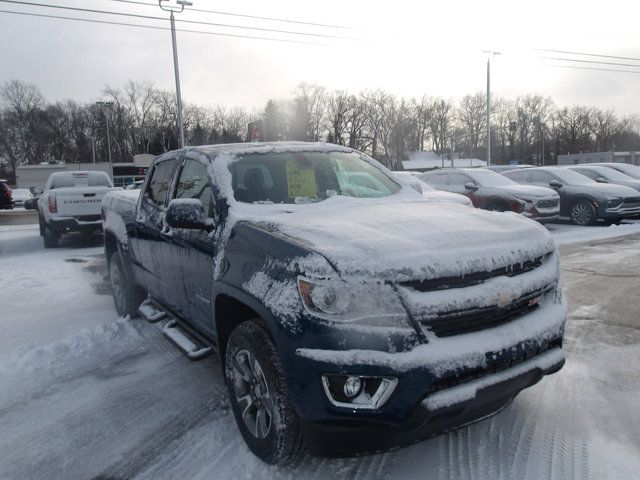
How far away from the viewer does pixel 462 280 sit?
2.42 m

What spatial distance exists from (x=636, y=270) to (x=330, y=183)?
5.52 m

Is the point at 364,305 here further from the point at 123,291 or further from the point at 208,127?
the point at 208,127

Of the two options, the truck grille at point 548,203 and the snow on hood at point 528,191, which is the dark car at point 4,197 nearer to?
the snow on hood at point 528,191

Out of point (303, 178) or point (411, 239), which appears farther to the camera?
point (303, 178)

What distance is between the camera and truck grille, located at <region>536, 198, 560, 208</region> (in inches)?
464

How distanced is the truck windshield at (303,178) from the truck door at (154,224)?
0.96 m

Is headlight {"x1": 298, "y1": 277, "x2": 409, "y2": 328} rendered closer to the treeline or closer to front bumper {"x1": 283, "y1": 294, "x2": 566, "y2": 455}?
front bumper {"x1": 283, "y1": 294, "x2": 566, "y2": 455}

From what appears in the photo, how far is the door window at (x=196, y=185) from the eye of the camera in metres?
3.58

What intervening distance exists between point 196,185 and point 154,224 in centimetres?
77

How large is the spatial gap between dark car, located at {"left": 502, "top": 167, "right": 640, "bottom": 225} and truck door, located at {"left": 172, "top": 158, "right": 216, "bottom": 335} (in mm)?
11663

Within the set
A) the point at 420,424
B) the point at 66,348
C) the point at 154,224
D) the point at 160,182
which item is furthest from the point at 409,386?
the point at 66,348

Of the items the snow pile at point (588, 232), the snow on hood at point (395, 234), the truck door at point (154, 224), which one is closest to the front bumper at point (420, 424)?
the snow on hood at point (395, 234)

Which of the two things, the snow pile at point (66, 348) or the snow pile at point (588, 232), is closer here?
the snow pile at point (66, 348)

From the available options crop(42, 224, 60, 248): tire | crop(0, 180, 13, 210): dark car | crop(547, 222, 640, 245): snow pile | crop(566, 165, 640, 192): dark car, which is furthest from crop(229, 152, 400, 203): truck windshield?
crop(0, 180, 13, 210): dark car
